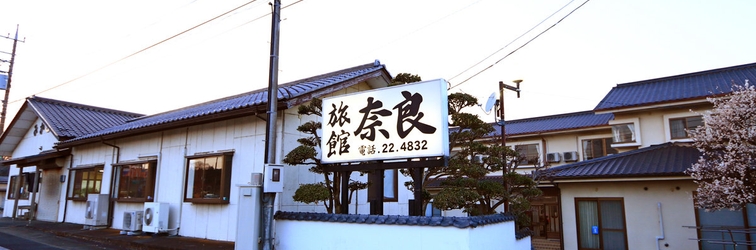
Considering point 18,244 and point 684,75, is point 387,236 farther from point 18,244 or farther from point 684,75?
point 684,75

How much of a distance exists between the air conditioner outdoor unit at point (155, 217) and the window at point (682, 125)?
16.0 metres

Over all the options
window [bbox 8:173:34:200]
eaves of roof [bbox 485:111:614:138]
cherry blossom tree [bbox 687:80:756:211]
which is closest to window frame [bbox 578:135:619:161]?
eaves of roof [bbox 485:111:614:138]

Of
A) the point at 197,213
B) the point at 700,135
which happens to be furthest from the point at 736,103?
the point at 197,213

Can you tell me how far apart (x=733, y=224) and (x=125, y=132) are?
1720cm

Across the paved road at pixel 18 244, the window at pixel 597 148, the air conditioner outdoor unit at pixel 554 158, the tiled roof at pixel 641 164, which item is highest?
the window at pixel 597 148

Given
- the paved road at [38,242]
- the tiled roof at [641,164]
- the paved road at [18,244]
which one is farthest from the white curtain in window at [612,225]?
the paved road at [18,244]

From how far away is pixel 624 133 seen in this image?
54.0ft

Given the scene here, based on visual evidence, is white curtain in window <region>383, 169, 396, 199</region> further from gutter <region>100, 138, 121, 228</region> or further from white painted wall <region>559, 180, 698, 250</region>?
gutter <region>100, 138, 121, 228</region>

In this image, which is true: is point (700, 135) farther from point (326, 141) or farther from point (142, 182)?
point (142, 182)

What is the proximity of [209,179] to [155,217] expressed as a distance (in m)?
1.76

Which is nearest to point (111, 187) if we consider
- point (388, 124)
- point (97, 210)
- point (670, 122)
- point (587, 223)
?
point (97, 210)

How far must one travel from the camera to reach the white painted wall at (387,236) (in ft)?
21.1

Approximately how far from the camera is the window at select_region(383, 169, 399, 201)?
38.4ft

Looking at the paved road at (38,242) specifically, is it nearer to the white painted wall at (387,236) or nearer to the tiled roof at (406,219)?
the white painted wall at (387,236)
